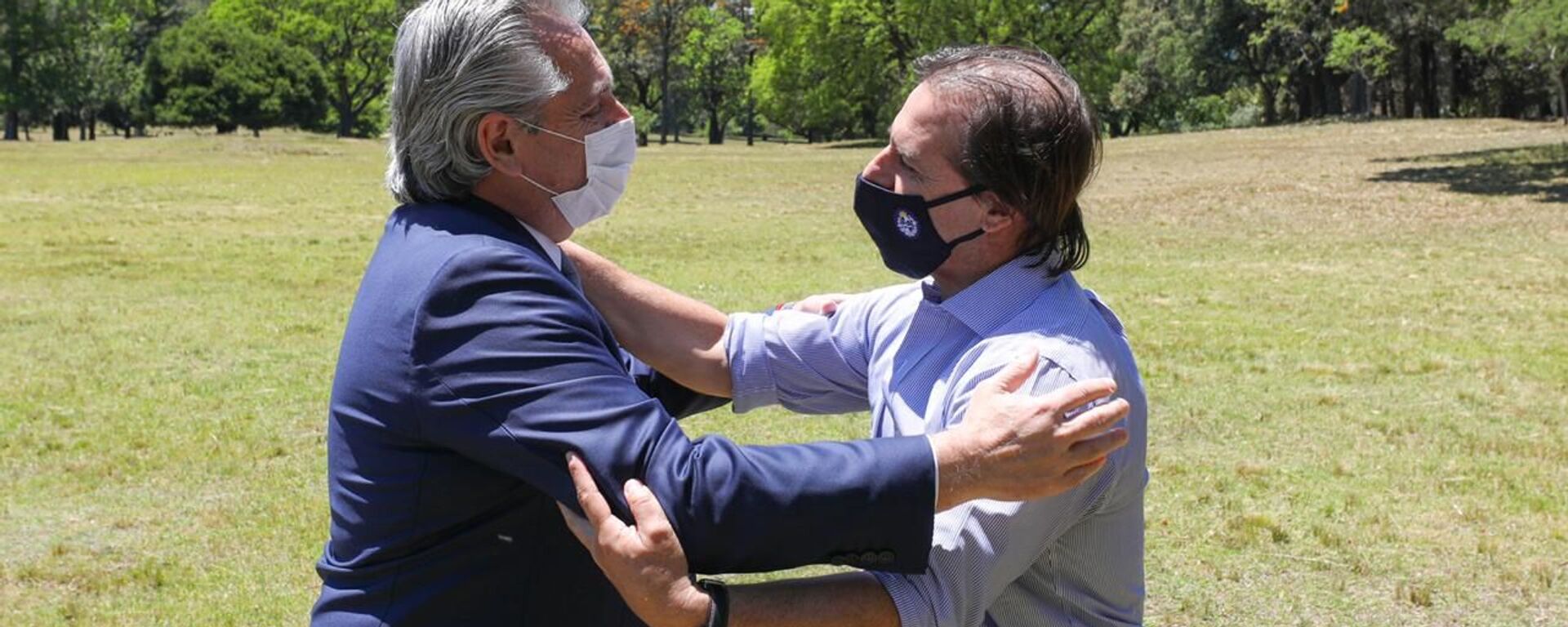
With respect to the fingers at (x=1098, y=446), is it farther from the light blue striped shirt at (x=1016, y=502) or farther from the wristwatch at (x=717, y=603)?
the wristwatch at (x=717, y=603)

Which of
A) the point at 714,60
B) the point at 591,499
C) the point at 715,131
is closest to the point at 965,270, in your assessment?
the point at 591,499

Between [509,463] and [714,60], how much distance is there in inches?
3227

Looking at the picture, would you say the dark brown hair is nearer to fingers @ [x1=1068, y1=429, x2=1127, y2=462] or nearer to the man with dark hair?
the man with dark hair

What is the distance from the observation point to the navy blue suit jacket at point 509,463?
195 centimetres

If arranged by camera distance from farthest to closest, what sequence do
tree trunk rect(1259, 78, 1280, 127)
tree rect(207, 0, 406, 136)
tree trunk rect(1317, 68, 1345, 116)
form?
tree rect(207, 0, 406, 136) < tree trunk rect(1259, 78, 1280, 127) < tree trunk rect(1317, 68, 1345, 116)

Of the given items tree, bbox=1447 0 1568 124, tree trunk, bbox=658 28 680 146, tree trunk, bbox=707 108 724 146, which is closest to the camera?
tree, bbox=1447 0 1568 124

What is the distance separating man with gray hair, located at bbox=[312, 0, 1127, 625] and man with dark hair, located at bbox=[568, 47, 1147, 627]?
10 centimetres

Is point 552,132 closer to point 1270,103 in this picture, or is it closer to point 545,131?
point 545,131

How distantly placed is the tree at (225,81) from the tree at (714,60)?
21.6m

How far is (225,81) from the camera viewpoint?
66.2 meters

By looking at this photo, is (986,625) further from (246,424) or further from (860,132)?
(860,132)

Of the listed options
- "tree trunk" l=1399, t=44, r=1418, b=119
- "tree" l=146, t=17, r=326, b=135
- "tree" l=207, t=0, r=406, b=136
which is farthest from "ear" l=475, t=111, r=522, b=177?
"tree" l=207, t=0, r=406, b=136

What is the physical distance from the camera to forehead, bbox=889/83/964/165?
98.1 inches

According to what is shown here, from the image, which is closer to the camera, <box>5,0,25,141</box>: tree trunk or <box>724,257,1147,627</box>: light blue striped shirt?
<box>724,257,1147,627</box>: light blue striped shirt
